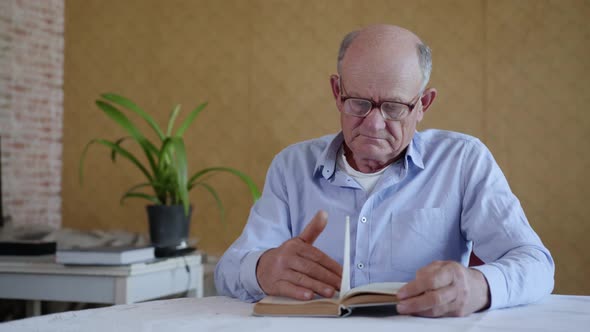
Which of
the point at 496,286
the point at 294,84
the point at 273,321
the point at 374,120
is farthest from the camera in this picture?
the point at 294,84

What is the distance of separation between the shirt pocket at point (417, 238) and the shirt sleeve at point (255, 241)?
28 centimetres

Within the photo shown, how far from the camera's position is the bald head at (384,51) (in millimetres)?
1512

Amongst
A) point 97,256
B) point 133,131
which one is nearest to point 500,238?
point 97,256

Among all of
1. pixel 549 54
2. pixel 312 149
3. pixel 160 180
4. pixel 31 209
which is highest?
pixel 549 54

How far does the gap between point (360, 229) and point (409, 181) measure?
172 millimetres

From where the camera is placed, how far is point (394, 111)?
5.00ft

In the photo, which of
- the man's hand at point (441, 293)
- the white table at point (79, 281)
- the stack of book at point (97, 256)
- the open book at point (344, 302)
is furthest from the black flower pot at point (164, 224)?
the man's hand at point (441, 293)

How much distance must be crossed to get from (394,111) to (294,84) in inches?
99.9

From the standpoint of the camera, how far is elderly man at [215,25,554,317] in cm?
146

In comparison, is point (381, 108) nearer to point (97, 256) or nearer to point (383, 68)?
point (383, 68)

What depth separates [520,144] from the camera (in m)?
3.61

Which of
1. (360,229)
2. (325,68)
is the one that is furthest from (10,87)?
(360,229)

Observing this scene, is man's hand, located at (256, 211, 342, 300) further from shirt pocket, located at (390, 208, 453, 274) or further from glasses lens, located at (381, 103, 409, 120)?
glasses lens, located at (381, 103, 409, 120)

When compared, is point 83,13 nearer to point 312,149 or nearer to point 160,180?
point 160,180
